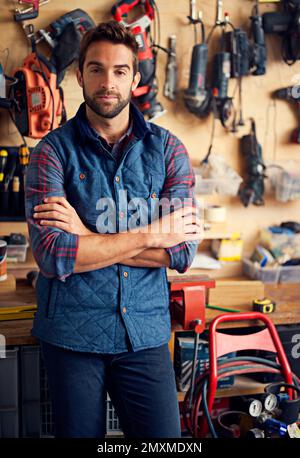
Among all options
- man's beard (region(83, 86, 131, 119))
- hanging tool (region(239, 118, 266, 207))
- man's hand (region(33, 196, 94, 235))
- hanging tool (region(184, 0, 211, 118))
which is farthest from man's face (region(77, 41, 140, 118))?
hanging tool (region(239, 118, 266, 207))

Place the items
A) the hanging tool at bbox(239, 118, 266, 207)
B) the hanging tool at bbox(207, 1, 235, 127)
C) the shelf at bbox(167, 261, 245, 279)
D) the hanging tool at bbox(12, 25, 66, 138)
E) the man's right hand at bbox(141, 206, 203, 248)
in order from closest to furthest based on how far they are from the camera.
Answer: the man's right hand at bbox(141, 206, 203, 248)
the hanging tool at bbox(12, 25, 66, 138)
the hanging tool at bbox(207, 1, 235, 127)
the hanging tool at bbox(239, 118, 266, 207)
the shelf at bbox(167, 261, 245, 279)

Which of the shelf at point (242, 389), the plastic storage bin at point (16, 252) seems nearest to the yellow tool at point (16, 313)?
the plastic storage bin at point (16, 252)

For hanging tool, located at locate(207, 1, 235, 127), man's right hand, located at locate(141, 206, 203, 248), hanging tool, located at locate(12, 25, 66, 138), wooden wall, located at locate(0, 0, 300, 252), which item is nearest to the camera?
man's right hand, located at locate(141, 206, 203, 248)

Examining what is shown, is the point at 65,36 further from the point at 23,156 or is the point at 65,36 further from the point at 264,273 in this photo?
the point at 264,273

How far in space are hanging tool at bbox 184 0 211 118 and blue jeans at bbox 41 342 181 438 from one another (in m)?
1.14

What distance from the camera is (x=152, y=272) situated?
1.63 m

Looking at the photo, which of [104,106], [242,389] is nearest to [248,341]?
[242,389]

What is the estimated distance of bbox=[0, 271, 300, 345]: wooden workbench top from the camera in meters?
1.83

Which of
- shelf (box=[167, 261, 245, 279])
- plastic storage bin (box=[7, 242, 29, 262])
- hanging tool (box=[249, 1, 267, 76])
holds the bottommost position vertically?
shelf (box=[167, 261, 245, 279])

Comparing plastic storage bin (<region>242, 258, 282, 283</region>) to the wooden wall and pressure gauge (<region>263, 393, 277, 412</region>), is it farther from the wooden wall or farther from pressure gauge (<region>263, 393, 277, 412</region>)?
pressure gauge (<region>263, 393, 277, 412</region>)

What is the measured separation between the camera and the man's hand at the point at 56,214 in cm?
149

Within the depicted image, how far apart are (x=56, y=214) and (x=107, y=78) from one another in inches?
15.6

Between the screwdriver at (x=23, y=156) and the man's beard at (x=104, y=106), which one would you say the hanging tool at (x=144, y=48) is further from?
the man's beard at (x=104, y=106)

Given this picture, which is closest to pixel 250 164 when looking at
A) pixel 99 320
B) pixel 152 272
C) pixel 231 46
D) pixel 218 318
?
pixel 231 46
